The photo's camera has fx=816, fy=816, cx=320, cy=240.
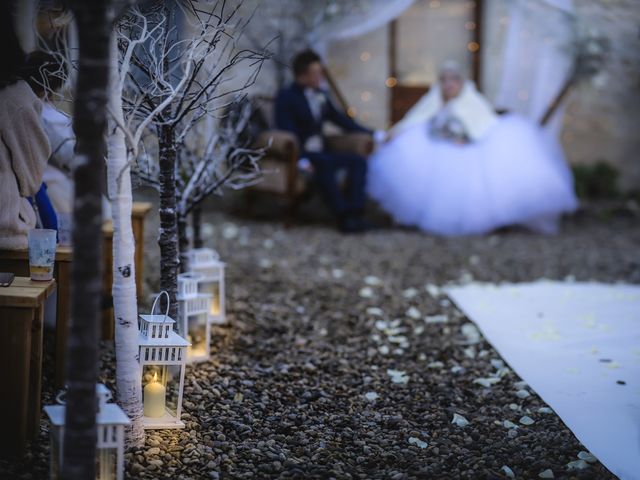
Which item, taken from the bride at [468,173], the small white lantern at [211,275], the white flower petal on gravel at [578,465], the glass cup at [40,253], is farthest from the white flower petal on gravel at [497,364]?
the bride at [468,173]

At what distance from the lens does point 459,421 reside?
9.71 feet

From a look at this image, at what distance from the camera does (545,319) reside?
4.34 meters

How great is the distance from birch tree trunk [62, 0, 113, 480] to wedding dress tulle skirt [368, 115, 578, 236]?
5.12 metres

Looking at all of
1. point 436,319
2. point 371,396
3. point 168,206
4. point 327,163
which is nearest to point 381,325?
point 436,319

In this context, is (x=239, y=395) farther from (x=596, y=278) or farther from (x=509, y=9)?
(x=509, y=9)

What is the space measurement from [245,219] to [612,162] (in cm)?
416

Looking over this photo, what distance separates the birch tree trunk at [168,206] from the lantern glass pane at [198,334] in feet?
1.75

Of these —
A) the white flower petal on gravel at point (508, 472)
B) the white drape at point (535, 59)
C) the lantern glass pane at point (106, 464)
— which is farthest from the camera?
the white drape at point (535, 59)

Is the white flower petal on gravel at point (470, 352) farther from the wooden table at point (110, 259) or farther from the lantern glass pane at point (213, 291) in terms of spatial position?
the wooden table at point (110, 259)

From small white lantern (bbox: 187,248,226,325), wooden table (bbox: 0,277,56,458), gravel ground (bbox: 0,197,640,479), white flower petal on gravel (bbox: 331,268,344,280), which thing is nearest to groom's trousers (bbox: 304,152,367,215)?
gravel ground (bbox: 0,197,640,479)

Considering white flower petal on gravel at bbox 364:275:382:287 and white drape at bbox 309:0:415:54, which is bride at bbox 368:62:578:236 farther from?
white flower petal on gravel at bbox 364:275:382:287

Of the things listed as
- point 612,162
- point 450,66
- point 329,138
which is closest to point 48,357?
point 329,138

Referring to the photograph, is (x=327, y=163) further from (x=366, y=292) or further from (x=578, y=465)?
(x=578, y=465)

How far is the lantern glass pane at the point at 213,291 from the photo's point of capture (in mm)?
3992
